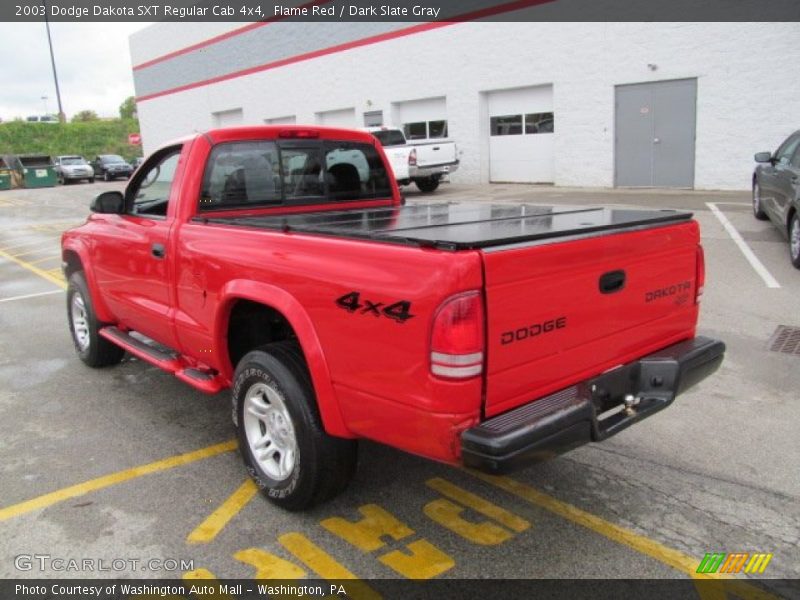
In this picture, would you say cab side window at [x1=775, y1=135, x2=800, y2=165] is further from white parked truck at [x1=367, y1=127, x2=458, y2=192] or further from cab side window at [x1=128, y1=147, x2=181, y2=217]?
white parked truck at [x1=367, y1=127, x2=458, y2=192]

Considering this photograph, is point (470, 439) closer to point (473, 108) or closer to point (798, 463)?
point (798, 463)

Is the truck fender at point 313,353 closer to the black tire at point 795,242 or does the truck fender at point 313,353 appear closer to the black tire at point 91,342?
the black tire at point 91,342

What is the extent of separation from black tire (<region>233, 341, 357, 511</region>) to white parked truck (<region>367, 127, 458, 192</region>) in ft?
50.2

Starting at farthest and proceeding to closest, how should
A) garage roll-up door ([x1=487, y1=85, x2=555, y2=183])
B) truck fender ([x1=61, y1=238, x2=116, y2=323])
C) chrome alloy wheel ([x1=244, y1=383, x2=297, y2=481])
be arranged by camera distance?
garage roll-up door ([x1=487, y1=85, x2=555, y2=183]), truck fender ([x1=61, y1=238, x2=116, y2=323]), chrome alloy wheel ([x1=244, y1=383, x2=297, y2=481])

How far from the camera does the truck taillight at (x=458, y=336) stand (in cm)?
247

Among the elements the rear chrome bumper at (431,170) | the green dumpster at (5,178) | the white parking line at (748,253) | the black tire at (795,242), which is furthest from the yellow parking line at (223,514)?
the green dumpster at (5,178)

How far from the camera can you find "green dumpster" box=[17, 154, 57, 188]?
36.1 metres

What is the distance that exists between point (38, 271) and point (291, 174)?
8349 millimetres

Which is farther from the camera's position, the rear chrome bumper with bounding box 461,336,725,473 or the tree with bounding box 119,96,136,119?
the tree with bounding box 119,96,136,119

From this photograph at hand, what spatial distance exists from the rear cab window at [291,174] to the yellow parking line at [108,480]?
58.6 inches

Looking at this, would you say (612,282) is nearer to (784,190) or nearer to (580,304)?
(580,304)

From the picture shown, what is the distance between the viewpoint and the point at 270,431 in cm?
352

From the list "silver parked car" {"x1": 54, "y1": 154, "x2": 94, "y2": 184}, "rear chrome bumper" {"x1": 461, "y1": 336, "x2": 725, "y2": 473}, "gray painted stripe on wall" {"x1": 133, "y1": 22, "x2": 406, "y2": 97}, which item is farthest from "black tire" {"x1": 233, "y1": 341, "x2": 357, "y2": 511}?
"silver parked car" {"x1": 54, "y1": 154, "x2": 94, "y2": 184}

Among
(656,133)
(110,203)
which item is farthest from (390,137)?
(110,203)
